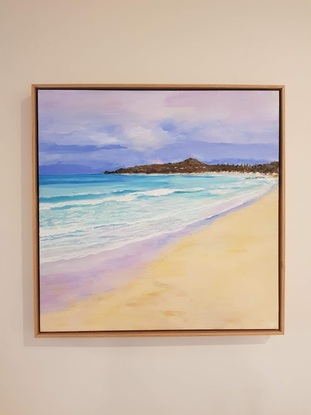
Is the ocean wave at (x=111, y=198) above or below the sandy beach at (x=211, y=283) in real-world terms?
above

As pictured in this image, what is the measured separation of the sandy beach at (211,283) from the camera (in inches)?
55.4

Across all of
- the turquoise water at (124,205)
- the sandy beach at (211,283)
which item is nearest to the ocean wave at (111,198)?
the turquoise water at (124,205)

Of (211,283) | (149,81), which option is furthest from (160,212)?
(149,81)

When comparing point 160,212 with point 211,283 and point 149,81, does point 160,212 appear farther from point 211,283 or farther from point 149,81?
point 149,81

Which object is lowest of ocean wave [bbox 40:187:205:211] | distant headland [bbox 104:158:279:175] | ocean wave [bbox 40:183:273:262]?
ocean wave [bbox 40:183:273:262]

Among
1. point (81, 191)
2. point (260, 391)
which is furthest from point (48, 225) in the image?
point (260, 391)

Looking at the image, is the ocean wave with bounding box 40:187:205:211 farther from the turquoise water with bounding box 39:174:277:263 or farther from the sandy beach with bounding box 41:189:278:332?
the sandy beach with bounding box 41:189:278:332

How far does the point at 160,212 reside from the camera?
1418 mm

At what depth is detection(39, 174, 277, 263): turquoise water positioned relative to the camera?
140cm

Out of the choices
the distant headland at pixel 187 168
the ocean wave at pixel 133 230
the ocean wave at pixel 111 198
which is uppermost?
the distant headland at pixel 187 168

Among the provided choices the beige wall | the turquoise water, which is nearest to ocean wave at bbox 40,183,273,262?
the turquoise water

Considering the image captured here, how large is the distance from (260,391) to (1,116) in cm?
119

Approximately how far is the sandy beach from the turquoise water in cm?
5

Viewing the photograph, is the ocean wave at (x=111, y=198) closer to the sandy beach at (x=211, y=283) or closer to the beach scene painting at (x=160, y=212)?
the beach scene painting at (x=160, y=212)
